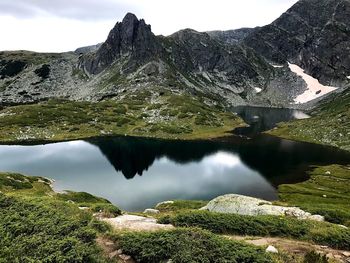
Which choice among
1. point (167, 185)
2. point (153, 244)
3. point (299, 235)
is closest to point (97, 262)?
point (153, 244)

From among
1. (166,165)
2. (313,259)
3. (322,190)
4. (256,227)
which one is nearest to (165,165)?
(166,165)

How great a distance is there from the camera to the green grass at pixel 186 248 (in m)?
19.4

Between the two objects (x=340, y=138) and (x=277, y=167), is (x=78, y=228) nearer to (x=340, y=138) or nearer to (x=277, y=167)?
(x=277, y=167)

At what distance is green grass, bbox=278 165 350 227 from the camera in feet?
279

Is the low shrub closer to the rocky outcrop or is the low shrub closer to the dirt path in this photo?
the dirt path

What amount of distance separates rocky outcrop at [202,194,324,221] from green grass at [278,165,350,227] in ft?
117

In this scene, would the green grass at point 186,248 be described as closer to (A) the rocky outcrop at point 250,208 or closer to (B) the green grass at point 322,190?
(A) the rocky outcrop at point 250,208

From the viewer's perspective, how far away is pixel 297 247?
23688 mm

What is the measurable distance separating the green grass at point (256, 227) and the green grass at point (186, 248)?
5.19m

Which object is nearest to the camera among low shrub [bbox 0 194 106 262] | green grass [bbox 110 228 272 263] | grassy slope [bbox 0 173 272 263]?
low shrub [bbox 0 194 106 262]

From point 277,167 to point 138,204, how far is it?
201 ft

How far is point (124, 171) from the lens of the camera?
115 m

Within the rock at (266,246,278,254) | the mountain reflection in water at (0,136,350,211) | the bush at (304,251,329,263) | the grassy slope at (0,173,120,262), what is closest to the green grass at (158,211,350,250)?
the rock at (266,246,278,254)

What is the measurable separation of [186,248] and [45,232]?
26.1ft
